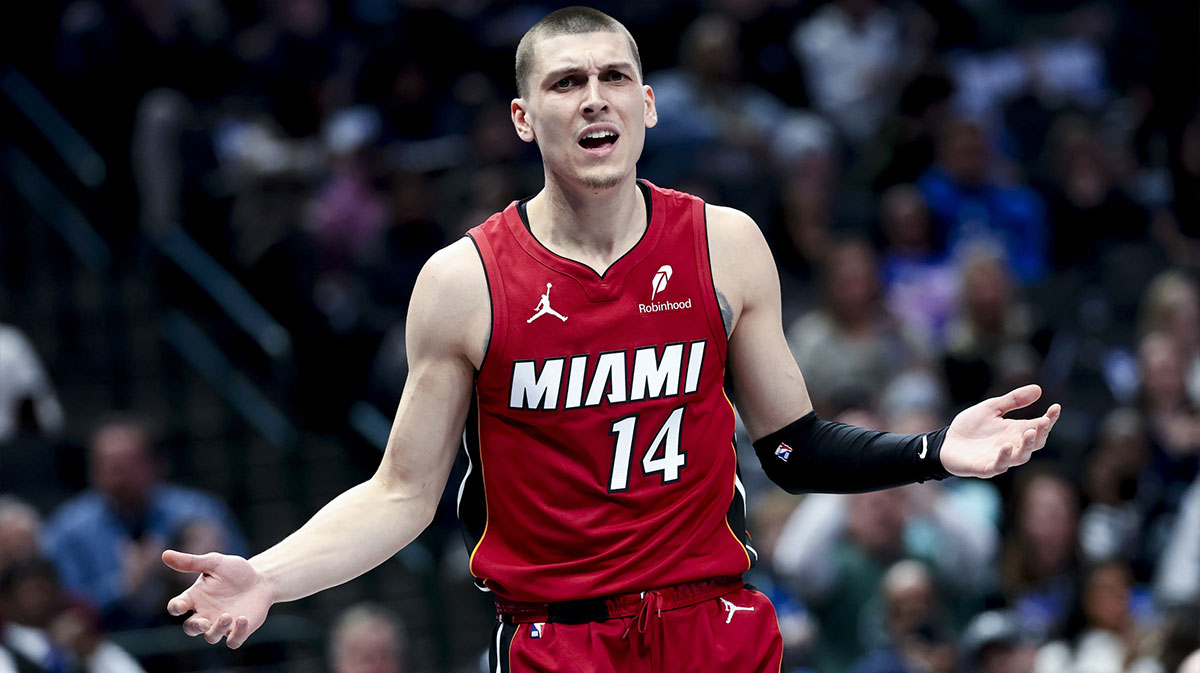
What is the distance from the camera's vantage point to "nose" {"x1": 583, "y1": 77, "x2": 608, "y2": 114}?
161 inches

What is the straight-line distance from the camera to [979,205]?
35.8 ft

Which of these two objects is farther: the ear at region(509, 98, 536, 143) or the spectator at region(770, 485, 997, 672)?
the spectator at region(770, 485, 997, 672)

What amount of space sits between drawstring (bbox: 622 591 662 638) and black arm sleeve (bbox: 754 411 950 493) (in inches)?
20.4

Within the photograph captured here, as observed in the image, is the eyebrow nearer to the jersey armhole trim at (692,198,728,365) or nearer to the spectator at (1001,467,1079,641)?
the jersey armhole trim at (692,198,728,365)

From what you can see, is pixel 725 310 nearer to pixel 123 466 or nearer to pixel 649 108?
pixel 649 108

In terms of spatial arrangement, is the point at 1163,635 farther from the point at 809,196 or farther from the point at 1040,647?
the point at 809,196

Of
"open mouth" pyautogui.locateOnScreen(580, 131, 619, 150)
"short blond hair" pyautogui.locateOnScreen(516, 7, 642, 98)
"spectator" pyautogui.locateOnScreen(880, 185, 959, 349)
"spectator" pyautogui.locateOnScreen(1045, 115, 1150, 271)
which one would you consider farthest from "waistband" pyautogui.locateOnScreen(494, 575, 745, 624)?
"spectator" pyautogui.locateOnScreen(1045, 115, 1150, 271)

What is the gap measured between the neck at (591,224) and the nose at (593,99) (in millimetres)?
220

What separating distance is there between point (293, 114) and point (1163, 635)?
289 inches

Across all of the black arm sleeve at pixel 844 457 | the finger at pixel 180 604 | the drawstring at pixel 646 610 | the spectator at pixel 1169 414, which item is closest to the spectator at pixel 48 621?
the finger at pixel 180 604

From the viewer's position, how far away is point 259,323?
11.1 m

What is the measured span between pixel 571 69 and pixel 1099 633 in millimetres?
4730

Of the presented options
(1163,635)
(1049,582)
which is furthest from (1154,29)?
(1163,635)

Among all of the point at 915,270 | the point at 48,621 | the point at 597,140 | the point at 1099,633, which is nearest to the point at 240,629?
the point at 597,140
